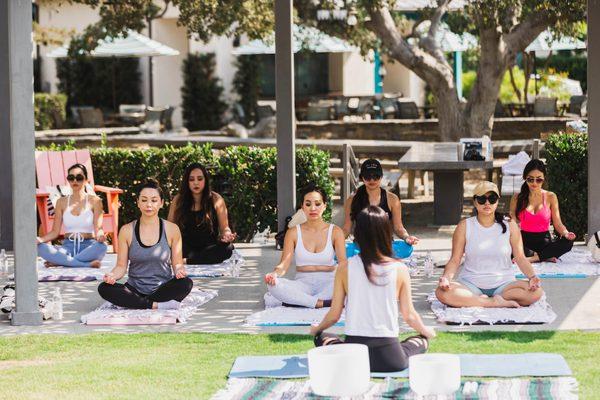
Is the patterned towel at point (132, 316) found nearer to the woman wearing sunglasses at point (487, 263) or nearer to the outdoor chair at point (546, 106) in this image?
the woman wearing sunglasses at point (487, 263)

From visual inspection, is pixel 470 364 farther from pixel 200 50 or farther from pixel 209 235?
pixel 200 50

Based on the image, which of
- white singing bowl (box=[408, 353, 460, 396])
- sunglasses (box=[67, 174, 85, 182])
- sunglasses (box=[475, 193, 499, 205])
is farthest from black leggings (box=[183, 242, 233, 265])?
white singing bowl (box=[408, 353, 460, 396])

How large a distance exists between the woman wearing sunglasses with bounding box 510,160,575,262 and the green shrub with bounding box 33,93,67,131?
21.2m

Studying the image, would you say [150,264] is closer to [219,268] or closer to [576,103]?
[219,268]

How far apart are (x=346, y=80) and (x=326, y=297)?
27004 millimetres

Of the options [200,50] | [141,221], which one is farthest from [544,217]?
[200,50]

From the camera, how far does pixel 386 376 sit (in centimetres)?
731

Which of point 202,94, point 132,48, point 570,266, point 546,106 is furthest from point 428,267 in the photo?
point 202,94

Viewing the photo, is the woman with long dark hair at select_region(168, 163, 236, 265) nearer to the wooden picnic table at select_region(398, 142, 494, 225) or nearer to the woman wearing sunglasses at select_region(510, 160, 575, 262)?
the woman wearing sunglasses at select_region(510, 160, 575, 262)

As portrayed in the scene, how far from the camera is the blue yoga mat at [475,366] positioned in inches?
290

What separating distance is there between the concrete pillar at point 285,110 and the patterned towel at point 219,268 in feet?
2.60

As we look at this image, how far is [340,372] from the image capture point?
6.77 metres

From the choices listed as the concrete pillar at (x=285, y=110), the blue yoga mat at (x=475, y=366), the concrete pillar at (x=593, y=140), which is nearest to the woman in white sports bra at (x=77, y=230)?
the concrete pillar at (x=285, y=110)

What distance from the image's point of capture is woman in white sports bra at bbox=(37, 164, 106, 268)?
12086mm
